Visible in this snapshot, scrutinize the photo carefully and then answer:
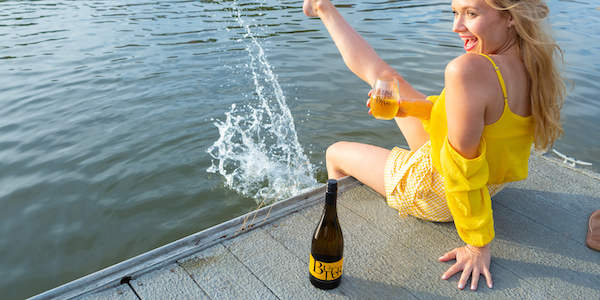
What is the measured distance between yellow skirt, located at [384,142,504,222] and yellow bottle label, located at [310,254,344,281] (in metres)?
0.78

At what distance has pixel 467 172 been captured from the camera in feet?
6.59

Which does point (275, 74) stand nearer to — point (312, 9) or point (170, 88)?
point (170, 88)

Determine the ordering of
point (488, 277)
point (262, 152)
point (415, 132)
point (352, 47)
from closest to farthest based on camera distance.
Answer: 1. point (488, 277)
2. point (415, 132)
3. point (352, 47)
4. point (262, 152)

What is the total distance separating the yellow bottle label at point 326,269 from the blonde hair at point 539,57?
3.92 feet

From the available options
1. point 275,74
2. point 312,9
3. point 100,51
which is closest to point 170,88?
point 275,74

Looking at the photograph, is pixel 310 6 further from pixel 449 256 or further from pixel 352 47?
pixel 449 256

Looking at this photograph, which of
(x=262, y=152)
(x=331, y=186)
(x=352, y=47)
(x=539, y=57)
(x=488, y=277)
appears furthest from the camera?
(x=262, y=152)

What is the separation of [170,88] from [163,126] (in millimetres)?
1384

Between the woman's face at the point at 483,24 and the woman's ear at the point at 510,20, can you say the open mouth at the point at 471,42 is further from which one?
the woman's ear at the point at 510,20

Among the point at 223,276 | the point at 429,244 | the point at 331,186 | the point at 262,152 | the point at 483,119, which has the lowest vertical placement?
the point at 262,152

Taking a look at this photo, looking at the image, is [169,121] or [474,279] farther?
[169,121]

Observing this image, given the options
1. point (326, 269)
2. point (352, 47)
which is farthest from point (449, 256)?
point (352, 47)

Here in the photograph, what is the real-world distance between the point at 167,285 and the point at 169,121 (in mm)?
3716

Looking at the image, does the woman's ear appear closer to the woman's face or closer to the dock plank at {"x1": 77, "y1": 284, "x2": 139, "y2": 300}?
the woman's face
